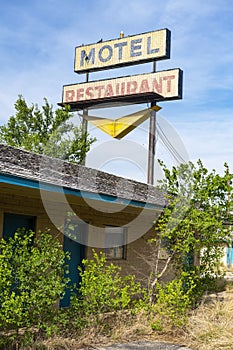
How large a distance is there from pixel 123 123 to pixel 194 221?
11.9 meters

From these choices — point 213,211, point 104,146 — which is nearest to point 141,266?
point 213,211

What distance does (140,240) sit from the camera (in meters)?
14.5

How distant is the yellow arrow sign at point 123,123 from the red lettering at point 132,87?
0.94 m

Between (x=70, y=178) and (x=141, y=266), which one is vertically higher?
(x=70, y=178)

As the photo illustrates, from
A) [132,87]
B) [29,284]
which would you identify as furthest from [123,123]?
[29,284]

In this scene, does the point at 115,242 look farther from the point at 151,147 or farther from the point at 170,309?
the point at 151,147

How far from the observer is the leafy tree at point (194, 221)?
10656mm

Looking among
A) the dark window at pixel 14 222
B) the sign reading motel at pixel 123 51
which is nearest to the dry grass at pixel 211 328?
the dark window at pixel 14 222

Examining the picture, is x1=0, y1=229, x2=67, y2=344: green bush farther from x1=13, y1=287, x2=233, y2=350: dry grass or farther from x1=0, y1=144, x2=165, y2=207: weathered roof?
x1=0, y1=144, x2=165, y2=207: weathered roof

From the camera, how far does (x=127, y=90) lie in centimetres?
2203

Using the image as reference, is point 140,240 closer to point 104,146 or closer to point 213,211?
point 213,211

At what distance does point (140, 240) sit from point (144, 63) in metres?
9.93

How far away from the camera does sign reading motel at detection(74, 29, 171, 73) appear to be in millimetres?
21062

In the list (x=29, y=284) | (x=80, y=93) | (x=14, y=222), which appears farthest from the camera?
(x=80, y=93)
